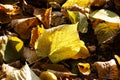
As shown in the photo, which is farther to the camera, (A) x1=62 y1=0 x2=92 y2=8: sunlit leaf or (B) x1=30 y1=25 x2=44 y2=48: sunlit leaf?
(A) x1=62 y1=0 x2=92 y2=8: sunlit leaf

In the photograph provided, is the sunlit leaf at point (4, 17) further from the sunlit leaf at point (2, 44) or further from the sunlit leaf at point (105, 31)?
the sunlit leaf at point (105, 31)

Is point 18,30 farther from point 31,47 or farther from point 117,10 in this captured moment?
point 117,10

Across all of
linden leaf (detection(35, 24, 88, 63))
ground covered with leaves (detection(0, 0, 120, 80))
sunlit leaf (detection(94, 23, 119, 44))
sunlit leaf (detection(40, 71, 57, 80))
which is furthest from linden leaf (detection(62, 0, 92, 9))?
sunlit leaf (detection(40, 71, 57, 80))

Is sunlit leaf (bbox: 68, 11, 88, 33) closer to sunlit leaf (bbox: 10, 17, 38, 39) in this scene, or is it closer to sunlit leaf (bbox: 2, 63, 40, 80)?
sunlit leaf (bbox: 10, 17, 38, 39)

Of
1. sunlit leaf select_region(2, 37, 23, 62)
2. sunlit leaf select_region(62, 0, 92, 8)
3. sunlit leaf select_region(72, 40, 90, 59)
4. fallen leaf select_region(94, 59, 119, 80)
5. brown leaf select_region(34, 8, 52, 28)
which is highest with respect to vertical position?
sunlit leaf select_region(62, 0, 92, 8)

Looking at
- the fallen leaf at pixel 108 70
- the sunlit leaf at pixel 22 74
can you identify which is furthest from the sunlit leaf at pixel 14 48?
the fallen leaf at pixel 108 70

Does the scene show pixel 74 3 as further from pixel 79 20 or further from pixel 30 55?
pixel 30 55

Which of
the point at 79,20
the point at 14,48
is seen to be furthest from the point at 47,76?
the point at 79,20
